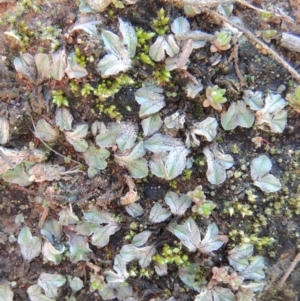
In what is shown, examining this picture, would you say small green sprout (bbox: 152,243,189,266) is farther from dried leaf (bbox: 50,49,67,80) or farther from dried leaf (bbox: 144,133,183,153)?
dried leaf (bbox: 50,49,67,80)

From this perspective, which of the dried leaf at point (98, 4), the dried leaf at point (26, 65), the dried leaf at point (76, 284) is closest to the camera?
the dried leaf at point (98, 4)

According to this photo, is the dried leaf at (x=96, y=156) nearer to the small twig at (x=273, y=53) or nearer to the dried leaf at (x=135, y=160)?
the dried leaf at (x=135, y=160)

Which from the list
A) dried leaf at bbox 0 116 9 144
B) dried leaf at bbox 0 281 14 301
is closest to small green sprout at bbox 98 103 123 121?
dried leaf at bbox 0 116 9 144

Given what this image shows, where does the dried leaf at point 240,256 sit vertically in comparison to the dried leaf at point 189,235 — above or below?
below

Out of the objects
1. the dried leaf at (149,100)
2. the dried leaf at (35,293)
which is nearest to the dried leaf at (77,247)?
the dried leaf at (35,293)

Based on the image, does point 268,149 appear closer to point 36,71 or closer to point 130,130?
point 130,130
